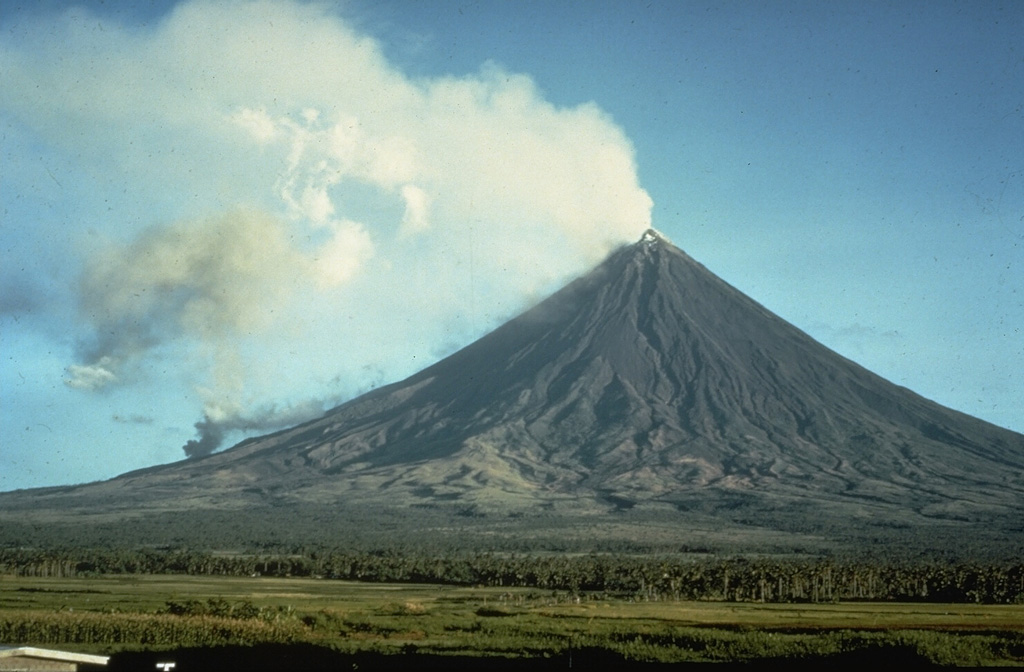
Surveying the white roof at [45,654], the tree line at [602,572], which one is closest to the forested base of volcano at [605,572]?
the tree line at [602,572]

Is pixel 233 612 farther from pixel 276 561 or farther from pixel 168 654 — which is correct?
pixel 276 561

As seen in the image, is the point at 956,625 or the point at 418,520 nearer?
the point at 956,625

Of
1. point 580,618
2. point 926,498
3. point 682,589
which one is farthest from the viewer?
point 926,498

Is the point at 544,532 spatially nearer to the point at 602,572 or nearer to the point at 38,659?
the point at 602,572

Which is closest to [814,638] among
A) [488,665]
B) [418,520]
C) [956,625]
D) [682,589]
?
[956,625]

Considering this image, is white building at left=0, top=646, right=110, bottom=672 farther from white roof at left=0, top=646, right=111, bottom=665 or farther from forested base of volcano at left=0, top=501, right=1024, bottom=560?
forested base of volcano at left=0, top=501, right=1024, bottom=560

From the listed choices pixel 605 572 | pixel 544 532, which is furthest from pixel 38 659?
pixel 544 532

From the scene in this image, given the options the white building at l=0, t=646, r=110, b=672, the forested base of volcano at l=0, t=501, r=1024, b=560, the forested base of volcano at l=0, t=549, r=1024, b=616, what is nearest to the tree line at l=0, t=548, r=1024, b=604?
the forested base of volcano at l=0, t=549, r=1024, b=616
